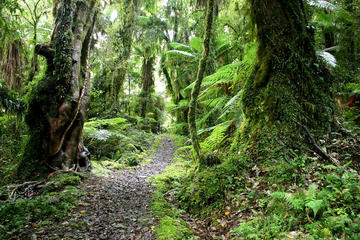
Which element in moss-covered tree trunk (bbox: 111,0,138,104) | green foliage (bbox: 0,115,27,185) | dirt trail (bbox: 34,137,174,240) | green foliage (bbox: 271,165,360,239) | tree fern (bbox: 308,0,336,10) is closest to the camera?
green foliage (bbox: 271,165,360,239)

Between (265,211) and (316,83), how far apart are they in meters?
2.22

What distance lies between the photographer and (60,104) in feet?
14.5

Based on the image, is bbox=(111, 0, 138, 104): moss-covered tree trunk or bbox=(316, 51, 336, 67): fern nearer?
bbox=(316, 51, 336, 67): fern

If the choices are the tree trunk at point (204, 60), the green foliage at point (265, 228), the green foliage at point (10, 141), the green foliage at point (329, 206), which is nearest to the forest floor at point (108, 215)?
the green foliage at point (265, 228)

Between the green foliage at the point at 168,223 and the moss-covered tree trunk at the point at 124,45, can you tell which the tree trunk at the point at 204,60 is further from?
the moss-covered tree trunk at the point at 124,45

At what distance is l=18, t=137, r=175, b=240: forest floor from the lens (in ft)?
7.80

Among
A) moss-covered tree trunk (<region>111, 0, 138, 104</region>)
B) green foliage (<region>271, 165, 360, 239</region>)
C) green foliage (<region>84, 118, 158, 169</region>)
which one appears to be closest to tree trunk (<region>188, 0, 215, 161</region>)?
green foliage (<region>271, 165, 360, 239</region>)

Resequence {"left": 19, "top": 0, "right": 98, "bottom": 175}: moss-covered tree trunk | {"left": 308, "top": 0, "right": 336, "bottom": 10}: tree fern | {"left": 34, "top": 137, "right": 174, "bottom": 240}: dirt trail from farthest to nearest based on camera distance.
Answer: {"left": 19, "top": 0, "right": 98, "bottom": 175}: moss-covered tree trunk < {"left": 308, "top": 0, "right": 336, "bottom": 10}: tree fern < {"left": 34, "top": 137, "right": 174, "bottom": 240}: dirt trail

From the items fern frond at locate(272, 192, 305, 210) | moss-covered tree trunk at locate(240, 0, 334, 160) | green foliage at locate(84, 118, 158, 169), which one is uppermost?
moss-covered tree trunk at locate(240, 0, 334, 160)

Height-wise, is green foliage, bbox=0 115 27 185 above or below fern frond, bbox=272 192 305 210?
below

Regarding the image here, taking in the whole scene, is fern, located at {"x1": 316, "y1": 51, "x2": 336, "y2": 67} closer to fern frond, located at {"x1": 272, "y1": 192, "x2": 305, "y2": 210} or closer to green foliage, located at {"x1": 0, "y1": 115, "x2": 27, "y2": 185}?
fern frond, located at {"x1": 272, "y1": 192, "x2": 305, "y2": 210}

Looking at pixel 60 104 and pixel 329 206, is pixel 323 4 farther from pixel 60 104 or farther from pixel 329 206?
pixel 60 104

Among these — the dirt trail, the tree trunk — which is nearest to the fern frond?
the dirt trail

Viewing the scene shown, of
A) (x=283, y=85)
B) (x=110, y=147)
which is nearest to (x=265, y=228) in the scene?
(x=283, y=85)
